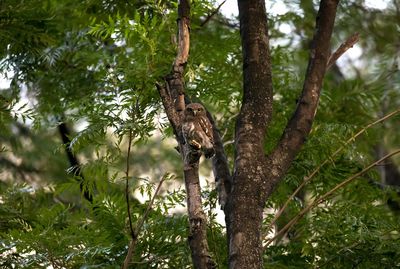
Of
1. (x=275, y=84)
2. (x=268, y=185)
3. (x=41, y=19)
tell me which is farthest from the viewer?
(x=275, y=84)

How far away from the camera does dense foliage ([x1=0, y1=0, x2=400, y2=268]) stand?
2.58 m

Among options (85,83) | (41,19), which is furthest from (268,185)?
(85,83)

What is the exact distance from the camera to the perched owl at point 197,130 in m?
2.24

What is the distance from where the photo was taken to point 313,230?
2828 mm

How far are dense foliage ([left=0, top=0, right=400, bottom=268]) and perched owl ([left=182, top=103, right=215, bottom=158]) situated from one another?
17cm

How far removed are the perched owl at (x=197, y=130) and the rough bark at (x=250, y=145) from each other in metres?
0.10

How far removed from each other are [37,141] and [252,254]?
11.0 ft

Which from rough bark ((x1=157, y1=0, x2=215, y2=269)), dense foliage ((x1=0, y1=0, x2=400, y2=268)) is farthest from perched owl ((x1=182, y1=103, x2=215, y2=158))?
dense foliage ((x1=0, y1=0, x2=400, y2=268))

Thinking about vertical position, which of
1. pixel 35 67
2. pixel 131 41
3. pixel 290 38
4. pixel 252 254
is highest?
pixel 290 38

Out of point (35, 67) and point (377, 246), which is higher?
point (35, 67)

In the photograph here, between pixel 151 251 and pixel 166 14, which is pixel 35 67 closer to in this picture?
pixel 166 14

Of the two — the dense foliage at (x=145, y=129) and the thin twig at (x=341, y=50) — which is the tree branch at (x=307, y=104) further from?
the dense foliage at (x=145, y=129)

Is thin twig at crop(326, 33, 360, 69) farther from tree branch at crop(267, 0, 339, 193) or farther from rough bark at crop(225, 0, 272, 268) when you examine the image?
rough bark at crop(225, 0, 272, 268)

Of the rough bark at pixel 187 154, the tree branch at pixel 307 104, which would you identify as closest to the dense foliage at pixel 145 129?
the rough bark at pixel 187 154
